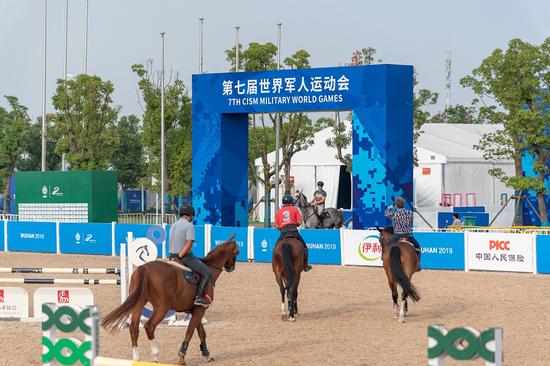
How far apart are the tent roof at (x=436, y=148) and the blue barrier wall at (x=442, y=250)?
21.7m

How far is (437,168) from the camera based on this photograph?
49594 mm

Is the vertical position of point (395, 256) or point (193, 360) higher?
point (395, 256)

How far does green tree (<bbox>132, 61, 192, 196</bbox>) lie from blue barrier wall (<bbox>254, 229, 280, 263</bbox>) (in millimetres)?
21751

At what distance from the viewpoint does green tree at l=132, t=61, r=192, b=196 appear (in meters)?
52.4

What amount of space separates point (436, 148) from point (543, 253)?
24.5 metres

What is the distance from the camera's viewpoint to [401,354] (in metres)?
14.1

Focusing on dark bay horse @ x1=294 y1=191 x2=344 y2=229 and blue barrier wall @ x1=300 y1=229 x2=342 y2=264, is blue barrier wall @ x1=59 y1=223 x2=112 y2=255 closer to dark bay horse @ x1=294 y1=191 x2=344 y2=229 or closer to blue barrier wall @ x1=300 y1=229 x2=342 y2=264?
dark bay horse @ x1=294 y1=191 x2=344 y2=229

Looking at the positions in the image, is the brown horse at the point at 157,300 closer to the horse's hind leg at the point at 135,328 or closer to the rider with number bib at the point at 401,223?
the horse's hind leg at the point at 135,328

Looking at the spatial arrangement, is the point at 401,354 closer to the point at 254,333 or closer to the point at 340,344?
the point at 340,344

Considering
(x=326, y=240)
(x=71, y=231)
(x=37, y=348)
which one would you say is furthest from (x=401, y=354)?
(x=71, y=231)

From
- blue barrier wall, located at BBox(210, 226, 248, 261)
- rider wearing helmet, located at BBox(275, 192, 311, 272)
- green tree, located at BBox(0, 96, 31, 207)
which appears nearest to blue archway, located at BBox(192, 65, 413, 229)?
blue barrier wall, located at BBox(210, 226, 248, 261)

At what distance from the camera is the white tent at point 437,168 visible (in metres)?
49.5

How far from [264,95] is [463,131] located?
1038 inches

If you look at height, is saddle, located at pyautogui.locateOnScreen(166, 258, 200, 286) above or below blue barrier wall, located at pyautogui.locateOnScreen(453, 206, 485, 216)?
below
